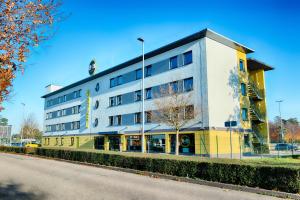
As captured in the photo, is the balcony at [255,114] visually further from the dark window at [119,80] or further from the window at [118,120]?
the dark window at [119,80]

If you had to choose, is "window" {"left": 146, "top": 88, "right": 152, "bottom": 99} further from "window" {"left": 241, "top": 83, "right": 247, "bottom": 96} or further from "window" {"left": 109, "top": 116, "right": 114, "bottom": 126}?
"window" {"left": 241, "top": 83, "right": 247, "bottom": 96}

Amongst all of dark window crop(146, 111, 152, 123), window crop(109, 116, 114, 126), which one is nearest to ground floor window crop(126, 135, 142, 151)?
dark window crop(146, 111, 152, 123)

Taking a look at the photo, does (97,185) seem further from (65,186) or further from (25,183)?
(25,183)

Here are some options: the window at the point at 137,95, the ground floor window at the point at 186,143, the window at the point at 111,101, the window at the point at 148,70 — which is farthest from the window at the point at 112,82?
the ground floor window at the point at 186,143

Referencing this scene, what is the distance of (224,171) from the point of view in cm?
1185

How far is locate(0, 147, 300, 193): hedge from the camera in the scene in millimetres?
9836

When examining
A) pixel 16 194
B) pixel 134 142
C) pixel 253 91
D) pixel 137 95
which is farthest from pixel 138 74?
pixel 16 194

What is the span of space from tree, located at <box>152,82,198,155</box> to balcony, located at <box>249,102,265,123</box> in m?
10.0

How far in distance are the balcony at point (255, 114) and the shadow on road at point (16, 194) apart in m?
29.4

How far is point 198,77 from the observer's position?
28844mm

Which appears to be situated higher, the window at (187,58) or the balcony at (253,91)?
the window at (187,58)

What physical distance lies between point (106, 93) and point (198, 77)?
19.0 m

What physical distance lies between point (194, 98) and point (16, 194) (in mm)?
22042

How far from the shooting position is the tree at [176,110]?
87.5 ft
